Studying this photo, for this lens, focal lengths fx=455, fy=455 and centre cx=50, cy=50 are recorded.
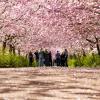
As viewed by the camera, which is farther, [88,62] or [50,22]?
[88,62]

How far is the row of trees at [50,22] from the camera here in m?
24.8

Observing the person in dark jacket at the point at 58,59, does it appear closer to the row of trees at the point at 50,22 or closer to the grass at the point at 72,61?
the row of trees at the point at 50,22

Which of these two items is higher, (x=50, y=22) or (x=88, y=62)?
(x=50, y=22)

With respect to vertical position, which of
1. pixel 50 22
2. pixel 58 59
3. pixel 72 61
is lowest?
pixel 72 61

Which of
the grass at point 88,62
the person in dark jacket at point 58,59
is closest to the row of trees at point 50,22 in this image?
the grass at point 88,62

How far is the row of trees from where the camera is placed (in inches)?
977

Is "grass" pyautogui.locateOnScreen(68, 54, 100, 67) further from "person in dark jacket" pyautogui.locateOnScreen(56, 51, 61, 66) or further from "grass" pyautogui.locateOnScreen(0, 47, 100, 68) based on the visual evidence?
"person in dark jacket" pyautogui.locateOnScreen(56, 51, 61, 66)

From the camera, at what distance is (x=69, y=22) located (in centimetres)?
2752

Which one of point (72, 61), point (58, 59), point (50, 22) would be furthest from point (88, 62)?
point (50, 22)

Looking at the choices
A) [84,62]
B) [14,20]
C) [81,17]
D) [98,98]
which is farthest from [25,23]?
[98,98]

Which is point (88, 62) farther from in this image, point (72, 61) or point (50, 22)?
point (50, 22)

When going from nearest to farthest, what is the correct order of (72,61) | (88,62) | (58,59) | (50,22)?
(50,22), (88,62), (72,61), (58,59)

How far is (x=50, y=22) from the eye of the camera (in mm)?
29000

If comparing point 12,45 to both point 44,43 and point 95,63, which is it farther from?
point 95,63
